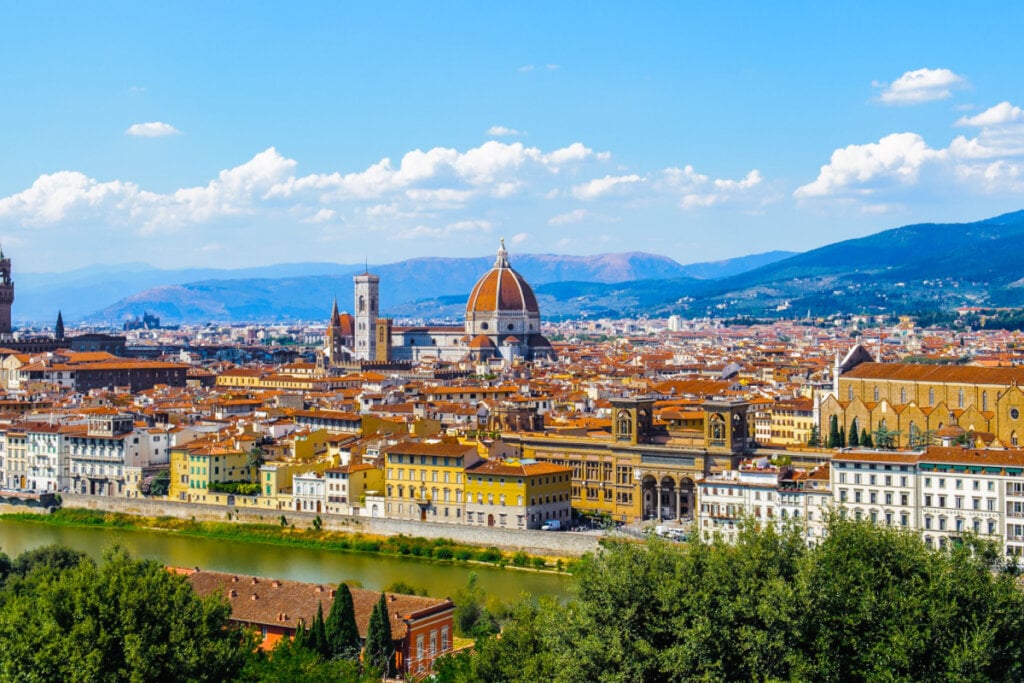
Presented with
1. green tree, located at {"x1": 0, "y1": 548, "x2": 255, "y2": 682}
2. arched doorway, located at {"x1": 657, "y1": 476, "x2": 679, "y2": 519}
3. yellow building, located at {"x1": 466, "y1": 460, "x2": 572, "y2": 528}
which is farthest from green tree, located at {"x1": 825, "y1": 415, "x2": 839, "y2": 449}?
green tree, located at {"x1": 0, "y1": 548, "x2": 255, "y2": 682}

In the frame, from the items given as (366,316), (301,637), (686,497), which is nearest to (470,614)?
(301,637)

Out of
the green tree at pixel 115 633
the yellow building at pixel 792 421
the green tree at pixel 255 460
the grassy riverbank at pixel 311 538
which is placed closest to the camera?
the green tree at pixel 115 633

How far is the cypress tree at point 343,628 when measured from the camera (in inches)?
720

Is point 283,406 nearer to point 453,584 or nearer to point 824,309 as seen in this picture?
point 453,584

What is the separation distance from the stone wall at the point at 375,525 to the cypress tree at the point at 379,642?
756 cm

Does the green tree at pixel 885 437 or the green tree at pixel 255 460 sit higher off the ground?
the green tree at pixel 885 437

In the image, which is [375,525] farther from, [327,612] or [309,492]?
[327,612]

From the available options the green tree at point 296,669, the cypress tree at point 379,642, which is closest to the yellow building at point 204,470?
the cypress tree at point 379,642

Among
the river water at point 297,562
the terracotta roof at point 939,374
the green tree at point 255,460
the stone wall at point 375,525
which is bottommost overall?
the river water at point 297,562

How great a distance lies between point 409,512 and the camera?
30781 millimetres

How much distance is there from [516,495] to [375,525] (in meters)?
3.13

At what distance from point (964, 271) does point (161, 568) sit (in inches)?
7511

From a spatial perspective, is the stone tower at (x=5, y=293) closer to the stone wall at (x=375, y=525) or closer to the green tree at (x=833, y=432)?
the stone wall at (x=375, y=525)

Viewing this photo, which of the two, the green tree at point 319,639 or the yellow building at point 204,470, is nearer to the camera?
the green tree at point 319,639
